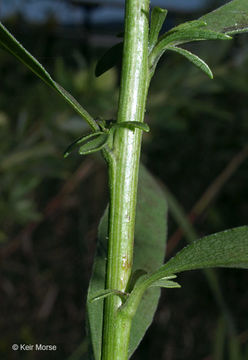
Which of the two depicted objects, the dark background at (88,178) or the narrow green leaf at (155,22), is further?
the dark background at (88,178)

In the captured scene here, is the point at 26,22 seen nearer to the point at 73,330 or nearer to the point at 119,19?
the point at 119,19

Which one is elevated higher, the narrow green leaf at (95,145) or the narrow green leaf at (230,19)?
the narrow green leaf at (230,19)

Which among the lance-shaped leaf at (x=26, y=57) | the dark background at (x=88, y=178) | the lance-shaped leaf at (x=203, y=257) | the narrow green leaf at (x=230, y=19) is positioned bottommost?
the lance-shaped leaf at (x=203, y=257)

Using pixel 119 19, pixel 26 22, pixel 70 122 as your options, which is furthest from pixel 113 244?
pixel 119 19

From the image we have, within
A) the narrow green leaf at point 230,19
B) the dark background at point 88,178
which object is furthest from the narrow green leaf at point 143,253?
the dark background at point 88,178

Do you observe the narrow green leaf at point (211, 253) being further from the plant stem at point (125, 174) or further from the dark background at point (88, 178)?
the dark background at point (88, 178)

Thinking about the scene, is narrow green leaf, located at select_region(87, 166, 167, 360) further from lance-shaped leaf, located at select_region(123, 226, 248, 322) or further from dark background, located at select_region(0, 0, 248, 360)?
dark background, located at select_region(0, 0, 248, 360)

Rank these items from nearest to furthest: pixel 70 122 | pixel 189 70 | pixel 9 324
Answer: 1. pixel 70 122
2. pixel 189 70
3. pixel 9 324
